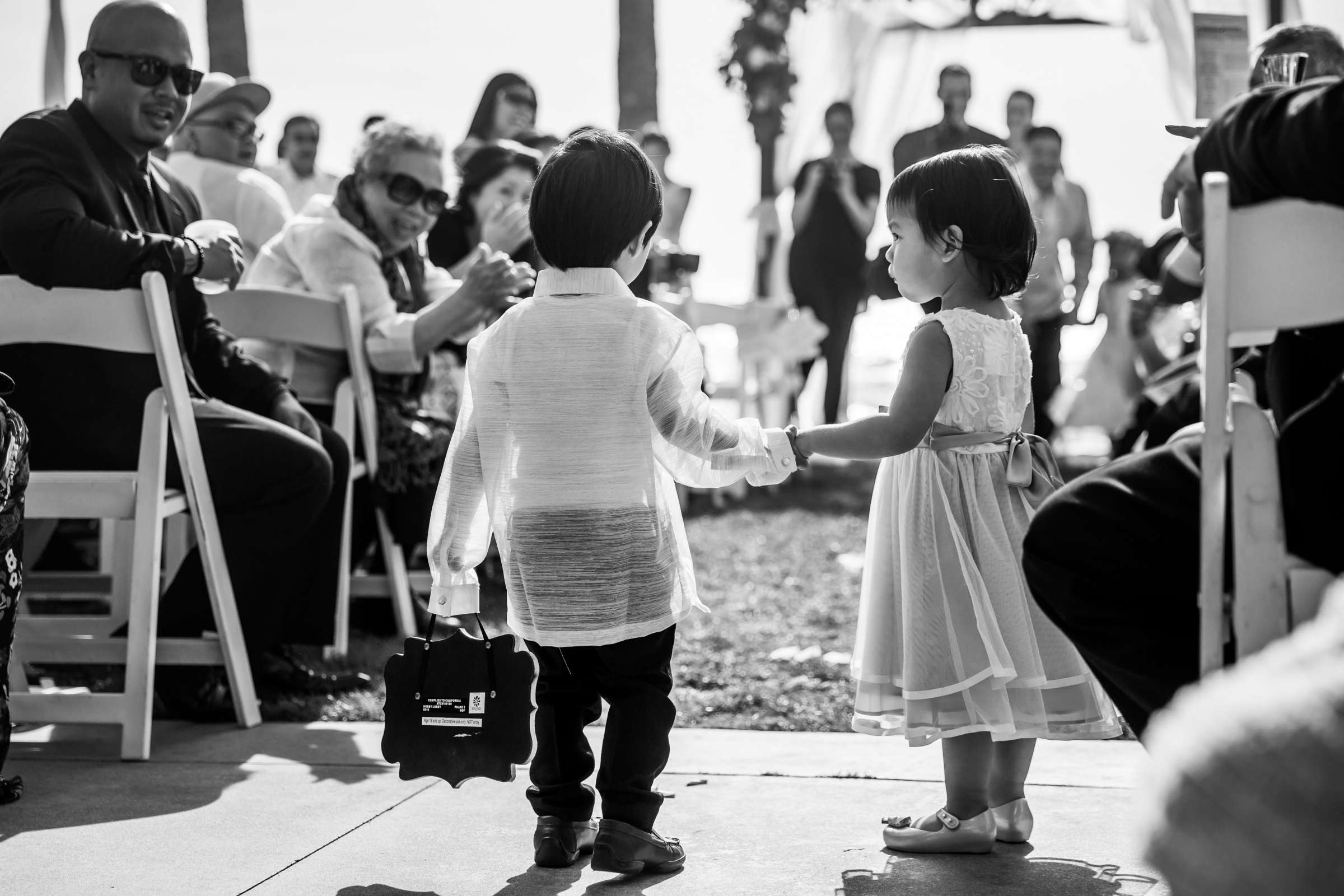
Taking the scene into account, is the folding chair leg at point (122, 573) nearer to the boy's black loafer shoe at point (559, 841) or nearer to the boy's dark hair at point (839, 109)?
the boy's black loafer shoe at point (559, 841)

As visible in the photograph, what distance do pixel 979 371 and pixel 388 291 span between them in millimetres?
2512

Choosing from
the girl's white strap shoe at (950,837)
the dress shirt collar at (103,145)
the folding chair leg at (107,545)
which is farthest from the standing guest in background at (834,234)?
the girl's white strap shoe at (950,837)

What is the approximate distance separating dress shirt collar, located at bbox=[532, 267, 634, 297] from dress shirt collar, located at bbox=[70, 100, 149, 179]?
5.37ft

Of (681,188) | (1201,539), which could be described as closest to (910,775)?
(1201,539)

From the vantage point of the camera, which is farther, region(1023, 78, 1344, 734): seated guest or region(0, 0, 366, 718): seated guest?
region(0, 0, 366, 718): seated guest

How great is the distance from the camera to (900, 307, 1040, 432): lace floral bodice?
2.54m

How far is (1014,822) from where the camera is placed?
8.50 feet

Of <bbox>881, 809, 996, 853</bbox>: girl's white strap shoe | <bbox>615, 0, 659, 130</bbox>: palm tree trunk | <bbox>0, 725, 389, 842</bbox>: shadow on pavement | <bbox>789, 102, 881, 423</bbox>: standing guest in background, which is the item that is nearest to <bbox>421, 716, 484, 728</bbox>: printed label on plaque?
<bbox>0, 725, 389, 842</bbox>: shadow on pavement

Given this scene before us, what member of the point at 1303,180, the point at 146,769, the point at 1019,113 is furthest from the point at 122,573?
the point at 1019,113

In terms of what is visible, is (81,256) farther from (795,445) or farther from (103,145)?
(795,445)

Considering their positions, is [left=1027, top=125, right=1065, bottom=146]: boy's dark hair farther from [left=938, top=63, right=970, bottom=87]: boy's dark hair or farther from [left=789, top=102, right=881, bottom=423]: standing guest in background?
[left=789, top=102, right=881, bottom=423]: standing guest in background

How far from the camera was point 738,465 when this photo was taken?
2.46 m

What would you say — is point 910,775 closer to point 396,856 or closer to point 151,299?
point 396,856

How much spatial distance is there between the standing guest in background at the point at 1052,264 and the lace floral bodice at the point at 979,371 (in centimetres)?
539
